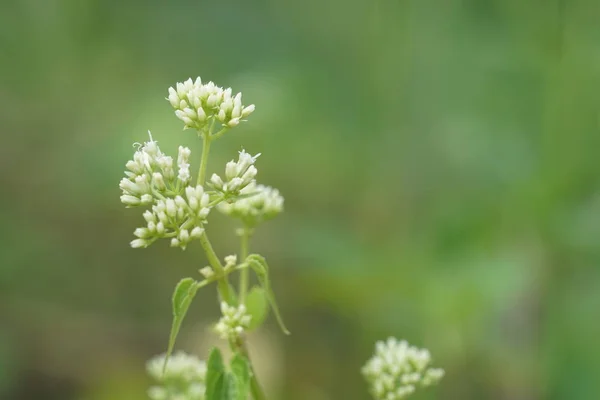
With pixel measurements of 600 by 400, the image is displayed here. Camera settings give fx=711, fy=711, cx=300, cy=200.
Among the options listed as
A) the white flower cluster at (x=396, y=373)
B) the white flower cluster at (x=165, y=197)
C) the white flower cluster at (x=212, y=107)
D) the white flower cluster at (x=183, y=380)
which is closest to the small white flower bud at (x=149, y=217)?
the white flower cluster at (x=165, y=197)

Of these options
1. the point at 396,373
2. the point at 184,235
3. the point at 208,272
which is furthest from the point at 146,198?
the point at 396,373

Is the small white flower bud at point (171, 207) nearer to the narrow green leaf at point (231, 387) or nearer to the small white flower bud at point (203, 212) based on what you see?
the small white flower bud at point (203, 212)

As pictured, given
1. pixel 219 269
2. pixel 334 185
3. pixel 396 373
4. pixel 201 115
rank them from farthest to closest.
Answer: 1. pixel 334 185
2. pixel 396 373
3. pixel 201 115
4. pixel 219 269

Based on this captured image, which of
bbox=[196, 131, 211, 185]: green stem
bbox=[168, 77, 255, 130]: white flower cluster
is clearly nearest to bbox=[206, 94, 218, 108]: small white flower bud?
bbox=[168, 77, 255, 130]: white flower cluster

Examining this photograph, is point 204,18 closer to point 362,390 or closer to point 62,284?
point 62,284

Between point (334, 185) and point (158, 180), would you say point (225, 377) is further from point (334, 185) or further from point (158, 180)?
point (334, 185)
